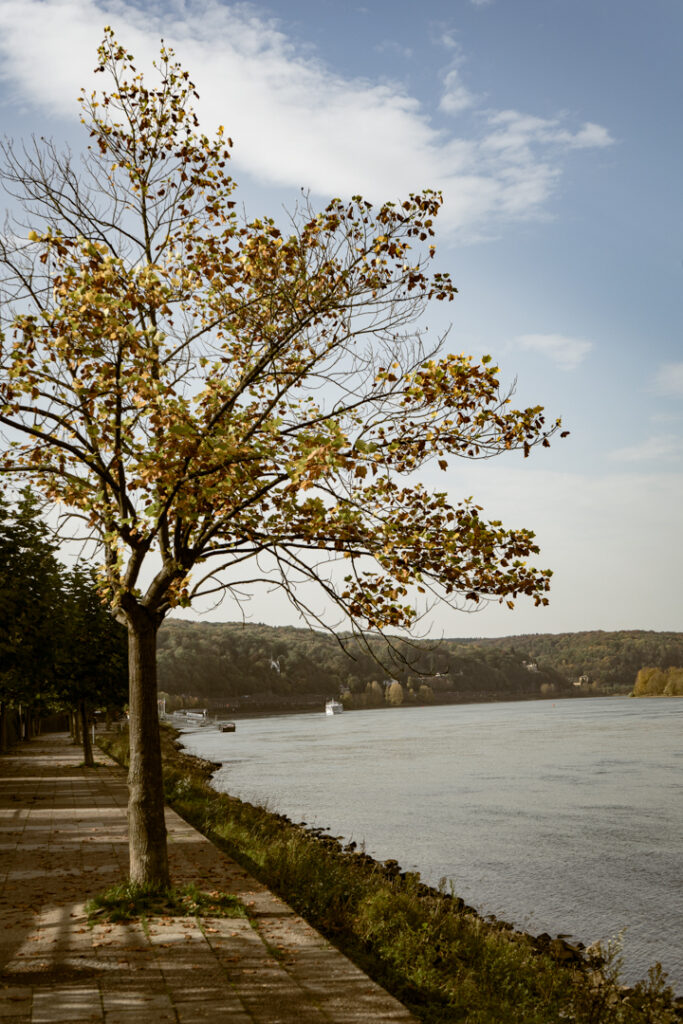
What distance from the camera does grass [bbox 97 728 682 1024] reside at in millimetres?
7156

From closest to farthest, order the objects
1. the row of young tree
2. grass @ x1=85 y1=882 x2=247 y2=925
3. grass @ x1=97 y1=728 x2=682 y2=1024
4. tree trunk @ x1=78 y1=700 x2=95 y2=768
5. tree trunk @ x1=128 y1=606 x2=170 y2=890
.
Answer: grass @ x1=97 y1=728 x2=682 y2=1024
grass @ x1=85 y1=882 x2=247 y2=925
tree trunk @ x1=128 y1=606 x2=170 y2=890
the row of young tree
tree trunk @ x1=78 y1=700 x2=95 y2=768

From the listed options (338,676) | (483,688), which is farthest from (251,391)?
(483,688)

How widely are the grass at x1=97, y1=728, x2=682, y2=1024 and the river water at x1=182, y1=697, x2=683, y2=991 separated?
152 inches

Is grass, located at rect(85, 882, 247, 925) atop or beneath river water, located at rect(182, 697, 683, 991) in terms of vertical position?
atop

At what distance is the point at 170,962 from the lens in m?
7.01

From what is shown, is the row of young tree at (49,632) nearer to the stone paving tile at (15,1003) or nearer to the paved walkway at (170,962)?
the paved walkway at (170,962)

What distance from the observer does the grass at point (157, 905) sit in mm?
8406

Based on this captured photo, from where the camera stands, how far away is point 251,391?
371 inches

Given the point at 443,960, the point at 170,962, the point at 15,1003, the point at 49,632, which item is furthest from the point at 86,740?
the point at 15,1003

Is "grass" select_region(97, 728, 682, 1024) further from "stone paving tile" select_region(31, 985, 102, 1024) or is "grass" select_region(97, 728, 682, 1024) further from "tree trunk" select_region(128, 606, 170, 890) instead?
"stone paving tile" select_region(31, 985, 102, 1024)

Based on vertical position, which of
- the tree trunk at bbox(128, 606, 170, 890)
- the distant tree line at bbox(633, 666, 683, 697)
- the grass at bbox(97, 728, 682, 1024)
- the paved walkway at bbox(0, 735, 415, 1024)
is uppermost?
the tree trunk at bbox(128, 606, 170, 890)

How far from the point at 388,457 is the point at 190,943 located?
4.63m

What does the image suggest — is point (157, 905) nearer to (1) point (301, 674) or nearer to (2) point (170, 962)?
(2) point (170, 962)

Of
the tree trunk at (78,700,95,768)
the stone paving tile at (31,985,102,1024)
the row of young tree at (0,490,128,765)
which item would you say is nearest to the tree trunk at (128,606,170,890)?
the stone paving tile at (31,985,102,1024)
